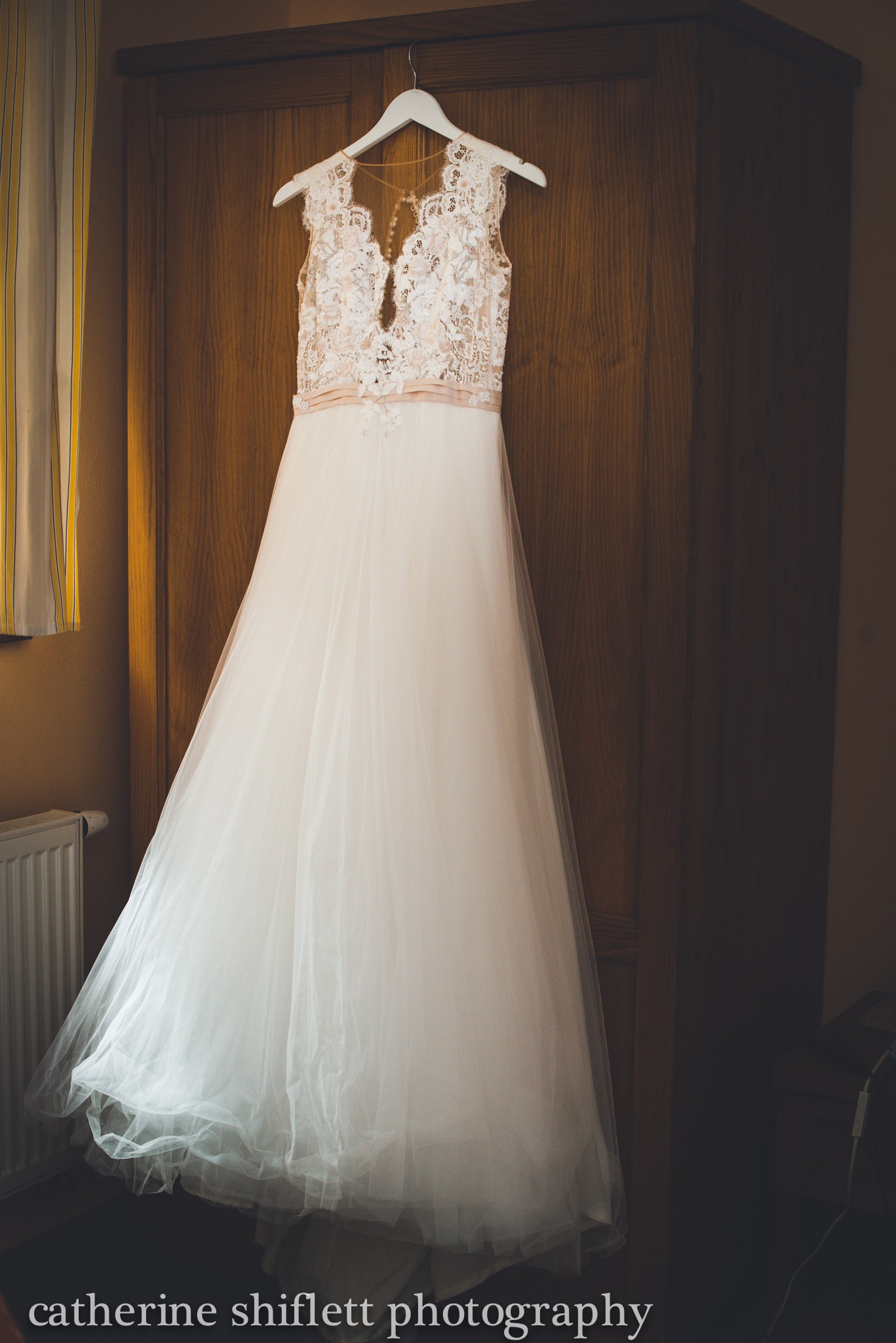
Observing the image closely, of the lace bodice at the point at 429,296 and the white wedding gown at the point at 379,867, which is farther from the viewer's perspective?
the lace bodice at the point at 429,296

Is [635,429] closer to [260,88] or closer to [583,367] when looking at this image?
[583,367]

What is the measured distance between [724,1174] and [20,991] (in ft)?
4.08

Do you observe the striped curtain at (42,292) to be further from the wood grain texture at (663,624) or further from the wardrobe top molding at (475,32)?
the wood grain texture at (663,624)

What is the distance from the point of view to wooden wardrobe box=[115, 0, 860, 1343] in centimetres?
167

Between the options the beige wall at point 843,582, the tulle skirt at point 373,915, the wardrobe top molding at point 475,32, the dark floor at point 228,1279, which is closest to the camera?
the tulle skirt at point 373,915

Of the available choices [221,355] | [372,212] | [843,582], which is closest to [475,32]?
[372,212]

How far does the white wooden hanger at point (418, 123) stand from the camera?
5.53 feet

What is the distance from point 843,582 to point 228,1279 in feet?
5.71

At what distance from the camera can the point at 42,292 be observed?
1.76 meters

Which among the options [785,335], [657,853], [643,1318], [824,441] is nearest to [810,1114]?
[643,1318]

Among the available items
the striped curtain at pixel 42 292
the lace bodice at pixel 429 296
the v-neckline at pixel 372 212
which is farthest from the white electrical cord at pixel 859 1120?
the striped curtain at pixel 42 292

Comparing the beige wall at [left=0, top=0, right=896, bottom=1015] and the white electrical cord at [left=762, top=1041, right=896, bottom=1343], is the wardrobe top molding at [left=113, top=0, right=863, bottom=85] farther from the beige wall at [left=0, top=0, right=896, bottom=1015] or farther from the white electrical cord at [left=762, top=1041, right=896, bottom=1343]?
the white electrical cord at [left=762, top=1041, right=896, bottom=1343]

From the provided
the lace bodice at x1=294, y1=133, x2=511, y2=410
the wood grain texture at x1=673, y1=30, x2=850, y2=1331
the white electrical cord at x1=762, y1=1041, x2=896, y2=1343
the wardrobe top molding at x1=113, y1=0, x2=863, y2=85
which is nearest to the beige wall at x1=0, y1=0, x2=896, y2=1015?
the wood grain texture at x1=673, y1=30, x2=850, y2=1331

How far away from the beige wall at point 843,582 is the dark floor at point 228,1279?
18.5 inches
